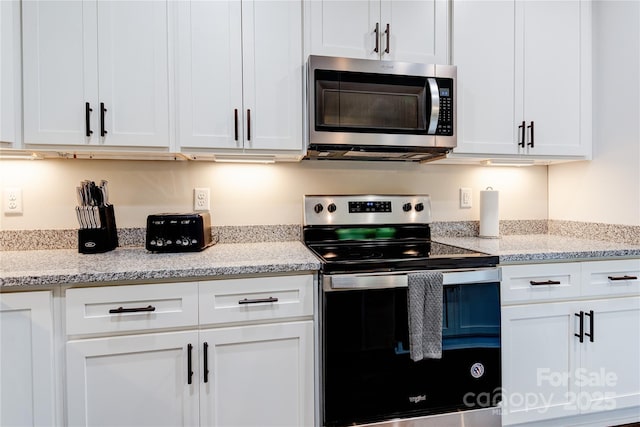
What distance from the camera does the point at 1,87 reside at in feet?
4.60

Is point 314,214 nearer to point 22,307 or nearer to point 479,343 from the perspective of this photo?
point 479,343

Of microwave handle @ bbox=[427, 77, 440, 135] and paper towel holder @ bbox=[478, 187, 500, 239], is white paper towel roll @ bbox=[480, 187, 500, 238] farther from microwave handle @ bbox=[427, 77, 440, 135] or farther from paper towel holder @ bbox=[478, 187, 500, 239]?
microwave handle @ bbox=[427, 77, 440, 135]

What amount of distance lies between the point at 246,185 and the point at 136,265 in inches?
30.1

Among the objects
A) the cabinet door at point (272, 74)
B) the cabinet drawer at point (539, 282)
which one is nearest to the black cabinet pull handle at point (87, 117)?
the cabinet door at point (272, 74)

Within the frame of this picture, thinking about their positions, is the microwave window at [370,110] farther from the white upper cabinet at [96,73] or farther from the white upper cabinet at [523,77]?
the white upper cabinet at [96,73]

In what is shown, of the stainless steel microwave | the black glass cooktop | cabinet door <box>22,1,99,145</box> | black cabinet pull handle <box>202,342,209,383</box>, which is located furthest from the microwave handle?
cabinet door <box>22,1,99,145</box>

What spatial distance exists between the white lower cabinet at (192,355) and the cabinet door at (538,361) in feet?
2.90

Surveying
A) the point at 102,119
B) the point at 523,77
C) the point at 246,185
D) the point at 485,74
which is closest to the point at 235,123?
the point at 246,185

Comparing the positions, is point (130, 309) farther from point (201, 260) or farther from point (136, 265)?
point (201, 260)

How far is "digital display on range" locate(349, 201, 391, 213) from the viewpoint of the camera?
1973 mm

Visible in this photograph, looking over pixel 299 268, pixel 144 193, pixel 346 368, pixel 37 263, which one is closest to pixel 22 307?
pixel 37 263

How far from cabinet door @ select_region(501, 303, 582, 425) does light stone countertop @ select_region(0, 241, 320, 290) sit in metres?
0.95

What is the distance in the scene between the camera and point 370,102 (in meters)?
1.69

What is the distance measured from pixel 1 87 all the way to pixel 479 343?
2.16 m
